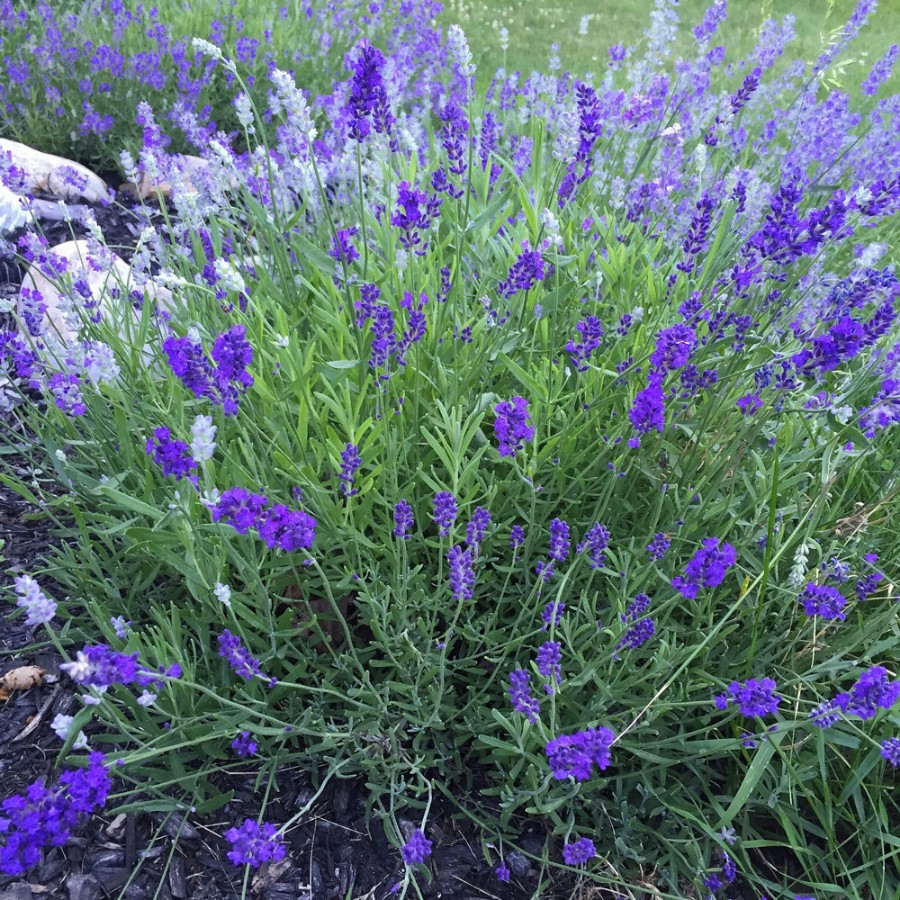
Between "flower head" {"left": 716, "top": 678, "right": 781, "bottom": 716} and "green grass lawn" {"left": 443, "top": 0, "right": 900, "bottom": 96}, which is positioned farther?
"green grass lawn" {"left": 443, "top": 0, "right": 900, "bottom": 96}

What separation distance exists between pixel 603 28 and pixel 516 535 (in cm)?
816

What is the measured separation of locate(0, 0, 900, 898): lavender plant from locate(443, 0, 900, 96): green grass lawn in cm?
494

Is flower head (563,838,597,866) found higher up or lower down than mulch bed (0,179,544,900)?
higher up

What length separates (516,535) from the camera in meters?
1.71

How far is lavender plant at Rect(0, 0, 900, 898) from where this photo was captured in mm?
1593

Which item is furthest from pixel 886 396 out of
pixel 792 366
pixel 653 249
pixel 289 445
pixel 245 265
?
pixel 245 265

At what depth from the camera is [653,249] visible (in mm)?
2619

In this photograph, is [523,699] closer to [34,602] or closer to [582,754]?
[582,754]

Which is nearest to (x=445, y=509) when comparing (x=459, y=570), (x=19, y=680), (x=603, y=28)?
(x=459, y=570)

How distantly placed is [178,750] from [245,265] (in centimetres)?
147

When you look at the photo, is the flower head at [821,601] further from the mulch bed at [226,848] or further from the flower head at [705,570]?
the mulch bed at [226,848]

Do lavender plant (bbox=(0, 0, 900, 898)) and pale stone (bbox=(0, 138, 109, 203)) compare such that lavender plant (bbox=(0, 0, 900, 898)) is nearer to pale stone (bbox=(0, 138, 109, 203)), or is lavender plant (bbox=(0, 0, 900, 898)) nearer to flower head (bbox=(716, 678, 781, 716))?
flower head (bbox=(716, 678, 781, 716))

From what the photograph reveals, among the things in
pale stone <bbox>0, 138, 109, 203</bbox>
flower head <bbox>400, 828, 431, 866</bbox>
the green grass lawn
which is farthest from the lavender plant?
the green grass lawn

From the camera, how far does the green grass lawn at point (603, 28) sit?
7.17 meters
